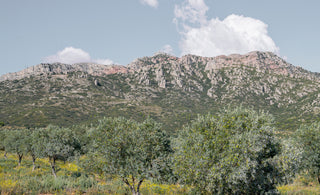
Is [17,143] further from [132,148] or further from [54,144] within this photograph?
[132,148]

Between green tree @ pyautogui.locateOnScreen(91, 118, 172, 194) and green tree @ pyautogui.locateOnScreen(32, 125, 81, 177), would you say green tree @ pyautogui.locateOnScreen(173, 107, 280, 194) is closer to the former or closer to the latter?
green tree @ pyautogui.locateOnScreen(91, 118, 172, 194)

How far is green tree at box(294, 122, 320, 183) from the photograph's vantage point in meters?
30.6

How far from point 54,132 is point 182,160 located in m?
30.6

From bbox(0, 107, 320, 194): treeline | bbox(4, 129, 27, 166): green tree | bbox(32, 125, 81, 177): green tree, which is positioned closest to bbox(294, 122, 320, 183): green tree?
bbox(0, 107, 320, 194): treeline

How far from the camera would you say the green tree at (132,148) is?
19859 mm

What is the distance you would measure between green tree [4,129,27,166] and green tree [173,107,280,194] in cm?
4474

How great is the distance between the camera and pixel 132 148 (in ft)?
66.9

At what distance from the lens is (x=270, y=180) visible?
664 inches

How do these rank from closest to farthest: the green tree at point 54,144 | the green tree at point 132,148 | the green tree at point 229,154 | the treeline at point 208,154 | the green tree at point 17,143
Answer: the green tree at point 229,154 → the treeline at point 208,154 → the green tree at point 132,148 → the green tree at point 54,144 → the green tree at point 17,143

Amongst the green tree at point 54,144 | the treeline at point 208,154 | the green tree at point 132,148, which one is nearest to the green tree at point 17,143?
the green tree at point 54,144

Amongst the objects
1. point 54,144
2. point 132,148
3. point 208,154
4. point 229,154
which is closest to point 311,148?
point 229,154

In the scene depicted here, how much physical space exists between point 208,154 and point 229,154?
162 cm

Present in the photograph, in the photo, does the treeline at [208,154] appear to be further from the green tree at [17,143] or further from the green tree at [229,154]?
the green tree at [17,143]

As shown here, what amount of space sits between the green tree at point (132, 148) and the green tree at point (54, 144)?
18912mm
